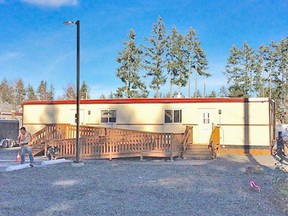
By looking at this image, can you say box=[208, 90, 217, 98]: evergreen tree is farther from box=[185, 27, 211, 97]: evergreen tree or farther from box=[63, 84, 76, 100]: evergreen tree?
box=[63, 84, 76, 100]: evergreen tree

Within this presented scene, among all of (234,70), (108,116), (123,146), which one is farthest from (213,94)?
(123,146)

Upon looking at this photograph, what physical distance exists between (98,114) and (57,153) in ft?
15.9

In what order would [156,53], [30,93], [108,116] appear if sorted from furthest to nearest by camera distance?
[30,93] < [156,53] < [108,116]

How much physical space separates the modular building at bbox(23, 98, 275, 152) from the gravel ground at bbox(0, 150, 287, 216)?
6.57 metres

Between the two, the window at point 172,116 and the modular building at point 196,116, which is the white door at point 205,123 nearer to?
the modular building at point 196,116

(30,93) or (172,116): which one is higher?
(30,93)

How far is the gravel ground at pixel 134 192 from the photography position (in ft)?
18.1

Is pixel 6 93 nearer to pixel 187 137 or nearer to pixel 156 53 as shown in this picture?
pixel 156 53

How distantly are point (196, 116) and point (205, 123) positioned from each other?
0.56 metres

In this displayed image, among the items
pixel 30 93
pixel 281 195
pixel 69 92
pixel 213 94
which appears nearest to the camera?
pixel 281 195

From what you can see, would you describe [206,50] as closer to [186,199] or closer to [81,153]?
[81,153]

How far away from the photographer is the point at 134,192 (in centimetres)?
703

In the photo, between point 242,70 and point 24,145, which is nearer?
point 24,145

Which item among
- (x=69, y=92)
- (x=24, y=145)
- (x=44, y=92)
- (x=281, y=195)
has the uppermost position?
(x=44, y=92)
